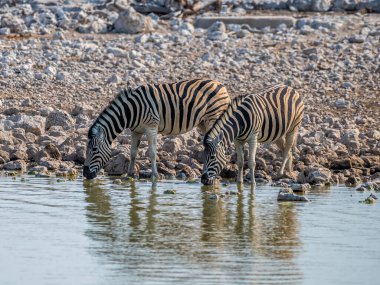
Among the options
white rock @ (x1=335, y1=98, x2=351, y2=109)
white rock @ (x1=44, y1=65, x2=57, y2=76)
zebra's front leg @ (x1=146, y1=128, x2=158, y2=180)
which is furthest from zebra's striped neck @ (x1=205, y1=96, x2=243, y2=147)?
white rock @ (x1=44, y1=65, x2=57, y2=76)

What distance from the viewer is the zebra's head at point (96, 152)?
15.1 metres

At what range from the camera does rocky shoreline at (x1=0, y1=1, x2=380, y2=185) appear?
16047 mm

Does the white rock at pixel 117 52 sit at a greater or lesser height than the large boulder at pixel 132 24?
lesser

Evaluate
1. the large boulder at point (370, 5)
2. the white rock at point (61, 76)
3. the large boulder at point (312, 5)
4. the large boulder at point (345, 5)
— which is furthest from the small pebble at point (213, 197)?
the large boulder at point (370, 5)

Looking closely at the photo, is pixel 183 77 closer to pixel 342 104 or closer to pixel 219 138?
pixel 342 104

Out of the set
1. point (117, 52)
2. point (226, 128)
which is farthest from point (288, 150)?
point (117, 52)

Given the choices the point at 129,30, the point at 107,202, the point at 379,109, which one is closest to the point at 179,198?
the point at 107,202

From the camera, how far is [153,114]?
50.2ft

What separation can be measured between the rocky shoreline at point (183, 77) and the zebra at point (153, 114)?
Result: 0.56m

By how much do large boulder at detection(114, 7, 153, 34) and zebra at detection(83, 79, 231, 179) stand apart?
9137 millimetres

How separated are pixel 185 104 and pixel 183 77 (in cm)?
605

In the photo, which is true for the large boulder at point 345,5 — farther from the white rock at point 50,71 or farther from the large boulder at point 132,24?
the white rock at point 50,71

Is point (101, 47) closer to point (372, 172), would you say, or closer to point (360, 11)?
point (360, 11)

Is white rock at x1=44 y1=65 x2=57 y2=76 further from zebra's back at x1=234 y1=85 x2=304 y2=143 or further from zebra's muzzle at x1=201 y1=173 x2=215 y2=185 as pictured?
zebra's muzzle at x1=201 y1=173 x2=215 y2=185
